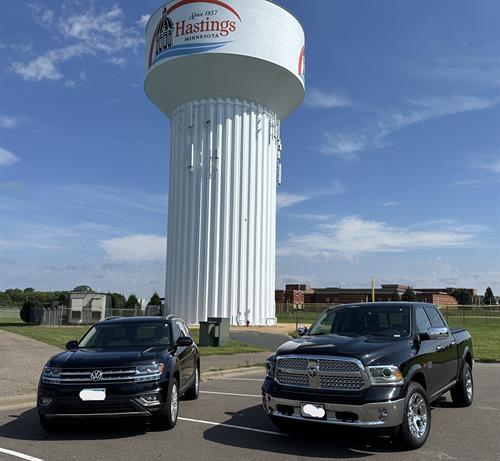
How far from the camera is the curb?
44.4ft

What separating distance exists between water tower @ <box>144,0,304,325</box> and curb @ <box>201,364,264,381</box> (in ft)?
55.3

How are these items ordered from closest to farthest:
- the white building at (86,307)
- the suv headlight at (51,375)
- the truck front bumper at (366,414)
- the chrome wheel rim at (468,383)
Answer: the truck front bumper at (366,414), the suv headlight at (51,375), the chrome wheel rim at (468,383), the white building at (86,307)

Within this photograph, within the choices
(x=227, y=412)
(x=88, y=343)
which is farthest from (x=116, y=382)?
(x=227, y=412)

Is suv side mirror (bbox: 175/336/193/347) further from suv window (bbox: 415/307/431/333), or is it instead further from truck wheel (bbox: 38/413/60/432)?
suv window (bbox: 415/307/431/333)

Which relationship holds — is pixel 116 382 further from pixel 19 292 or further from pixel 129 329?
pixel 19 292

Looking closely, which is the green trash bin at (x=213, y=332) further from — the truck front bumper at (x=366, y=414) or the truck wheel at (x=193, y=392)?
the truck front bumper at (x=366, y=414)

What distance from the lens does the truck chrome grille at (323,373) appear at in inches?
249

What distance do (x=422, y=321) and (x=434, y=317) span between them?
34.0 inches

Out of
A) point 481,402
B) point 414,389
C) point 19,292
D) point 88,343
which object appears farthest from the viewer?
point 19,292

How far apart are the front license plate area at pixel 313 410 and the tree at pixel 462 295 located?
432 feet

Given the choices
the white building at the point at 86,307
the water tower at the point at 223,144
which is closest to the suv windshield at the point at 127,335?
the water tower at the point at 223,144

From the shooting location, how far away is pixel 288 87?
3306cm

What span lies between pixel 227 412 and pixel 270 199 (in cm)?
2613

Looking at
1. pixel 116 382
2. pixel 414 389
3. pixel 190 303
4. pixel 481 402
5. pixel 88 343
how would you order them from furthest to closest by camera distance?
pixel 190 303 → pixel 481 402 → pixel 88 343 → pixel 116 382 → pixel 414 389
